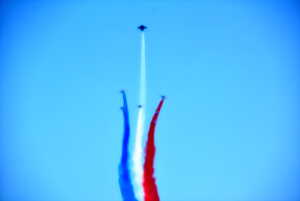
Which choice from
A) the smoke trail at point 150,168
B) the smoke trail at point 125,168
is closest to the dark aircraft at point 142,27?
the smoke trail at point 125,168

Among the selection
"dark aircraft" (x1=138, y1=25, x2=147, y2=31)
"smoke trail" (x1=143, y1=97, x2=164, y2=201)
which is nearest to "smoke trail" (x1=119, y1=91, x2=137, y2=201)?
"smoke trail" (x1=143, y1=97, x2=164, y2=201)

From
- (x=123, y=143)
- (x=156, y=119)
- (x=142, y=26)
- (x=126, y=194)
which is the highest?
(x=142, y=26)

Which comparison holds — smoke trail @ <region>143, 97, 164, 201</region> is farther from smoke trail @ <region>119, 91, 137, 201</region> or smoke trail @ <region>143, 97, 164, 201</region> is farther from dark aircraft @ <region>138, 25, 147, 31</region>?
dark aircraft @ <region>138, 25, 147, 31</region>

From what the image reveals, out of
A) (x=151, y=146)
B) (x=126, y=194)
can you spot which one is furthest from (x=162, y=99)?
(x=126, y=194)

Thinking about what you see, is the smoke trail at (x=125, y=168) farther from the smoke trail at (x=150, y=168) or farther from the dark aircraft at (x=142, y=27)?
the dark aircraft at (x=142, y=27)

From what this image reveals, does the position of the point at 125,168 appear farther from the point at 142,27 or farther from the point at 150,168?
the point at 142,27

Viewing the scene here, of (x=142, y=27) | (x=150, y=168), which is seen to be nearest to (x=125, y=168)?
(x=150, y=168)

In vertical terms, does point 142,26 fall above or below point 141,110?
above

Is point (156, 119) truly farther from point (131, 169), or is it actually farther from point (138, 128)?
point (131, 169)
